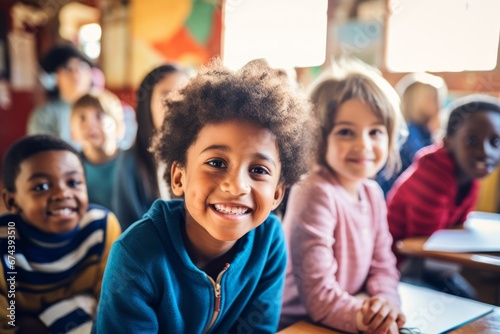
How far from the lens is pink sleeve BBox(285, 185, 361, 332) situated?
3.20 ft

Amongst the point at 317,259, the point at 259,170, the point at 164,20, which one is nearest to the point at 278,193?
the point at 259,170

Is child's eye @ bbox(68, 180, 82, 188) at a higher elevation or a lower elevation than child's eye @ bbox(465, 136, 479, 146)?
lower

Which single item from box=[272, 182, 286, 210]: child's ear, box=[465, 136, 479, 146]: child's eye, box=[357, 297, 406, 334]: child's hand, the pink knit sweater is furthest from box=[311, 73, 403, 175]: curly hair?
box=[465, 136, 479, 146]: child's eye

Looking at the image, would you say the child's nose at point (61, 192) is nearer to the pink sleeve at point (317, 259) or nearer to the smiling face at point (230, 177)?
the smiling face at point (230, 177)

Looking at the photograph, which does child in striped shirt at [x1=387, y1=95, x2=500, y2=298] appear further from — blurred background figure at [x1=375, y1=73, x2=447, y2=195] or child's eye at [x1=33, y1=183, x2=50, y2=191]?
child's eye at [x1=33, y1=183, x2=50, y2=191]

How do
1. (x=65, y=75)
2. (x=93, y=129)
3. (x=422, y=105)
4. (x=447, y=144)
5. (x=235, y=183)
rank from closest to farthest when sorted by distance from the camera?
(x=235, y=183) < (x=93, y=129) < (x=447, y=144) < (x=422, y=105) < (x=65, y=75)

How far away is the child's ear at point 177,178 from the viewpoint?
0.82 m

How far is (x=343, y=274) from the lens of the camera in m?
1.07

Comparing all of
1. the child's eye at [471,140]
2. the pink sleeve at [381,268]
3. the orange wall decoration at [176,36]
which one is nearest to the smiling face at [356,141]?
the pink sleeve at [381,268]

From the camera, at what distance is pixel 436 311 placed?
3.51 ft

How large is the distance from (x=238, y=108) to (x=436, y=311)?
702mm

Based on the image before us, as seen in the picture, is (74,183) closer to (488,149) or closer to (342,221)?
(342,221)

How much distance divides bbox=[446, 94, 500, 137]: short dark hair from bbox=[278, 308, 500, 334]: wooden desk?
67 centimetres

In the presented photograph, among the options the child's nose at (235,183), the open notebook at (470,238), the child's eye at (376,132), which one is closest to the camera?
the child's nose at (235,183)
